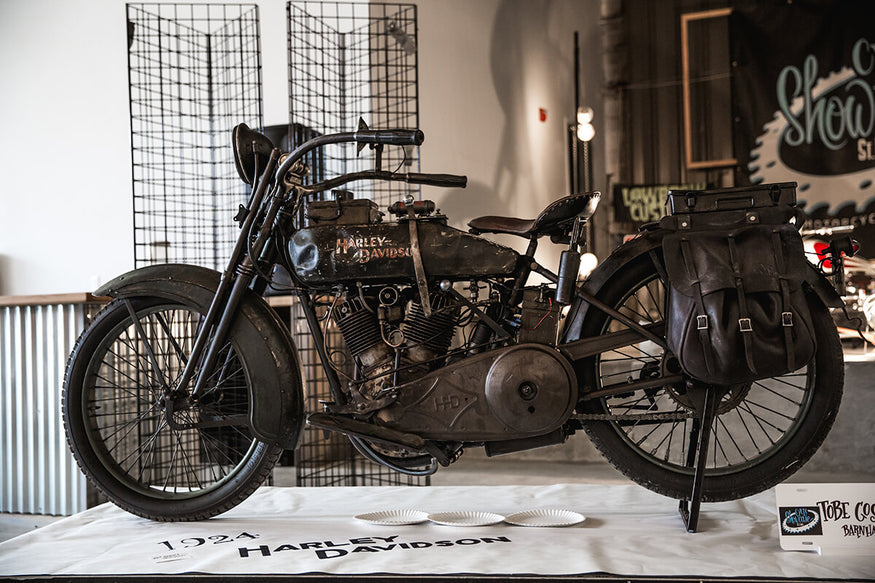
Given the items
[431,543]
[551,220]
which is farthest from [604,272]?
[431,543]

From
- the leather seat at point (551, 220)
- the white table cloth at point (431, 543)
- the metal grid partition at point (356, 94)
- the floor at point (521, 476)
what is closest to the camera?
the white table cloth at point (431, 543)

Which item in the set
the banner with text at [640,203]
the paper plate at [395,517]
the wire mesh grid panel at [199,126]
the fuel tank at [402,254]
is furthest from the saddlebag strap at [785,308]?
the banner with text at [640,203]

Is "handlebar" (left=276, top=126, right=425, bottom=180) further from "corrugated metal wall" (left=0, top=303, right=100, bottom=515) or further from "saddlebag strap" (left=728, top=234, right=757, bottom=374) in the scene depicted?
"corrugated metal wall" (left=0, top=303, right=100, bottom=515)

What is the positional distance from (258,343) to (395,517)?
0.61 metres

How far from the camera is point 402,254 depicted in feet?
6.64

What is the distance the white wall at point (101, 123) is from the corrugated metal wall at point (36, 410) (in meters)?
2.75

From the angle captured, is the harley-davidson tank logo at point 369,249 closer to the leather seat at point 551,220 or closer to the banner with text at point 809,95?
the leather seat at point 551,220

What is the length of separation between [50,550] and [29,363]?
2033 mm

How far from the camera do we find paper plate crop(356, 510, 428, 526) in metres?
2.11

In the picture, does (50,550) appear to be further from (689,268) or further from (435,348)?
(689,268)

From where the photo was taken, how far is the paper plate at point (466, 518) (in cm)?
208

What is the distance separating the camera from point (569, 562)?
1684 millimetres

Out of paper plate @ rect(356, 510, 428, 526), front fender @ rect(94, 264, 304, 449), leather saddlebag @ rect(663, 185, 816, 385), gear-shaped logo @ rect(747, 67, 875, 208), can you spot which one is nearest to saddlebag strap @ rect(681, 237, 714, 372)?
leather saddlebag @ rect(663, 185, 816, 385)

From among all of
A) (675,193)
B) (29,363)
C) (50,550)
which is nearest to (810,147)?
(675,193)
